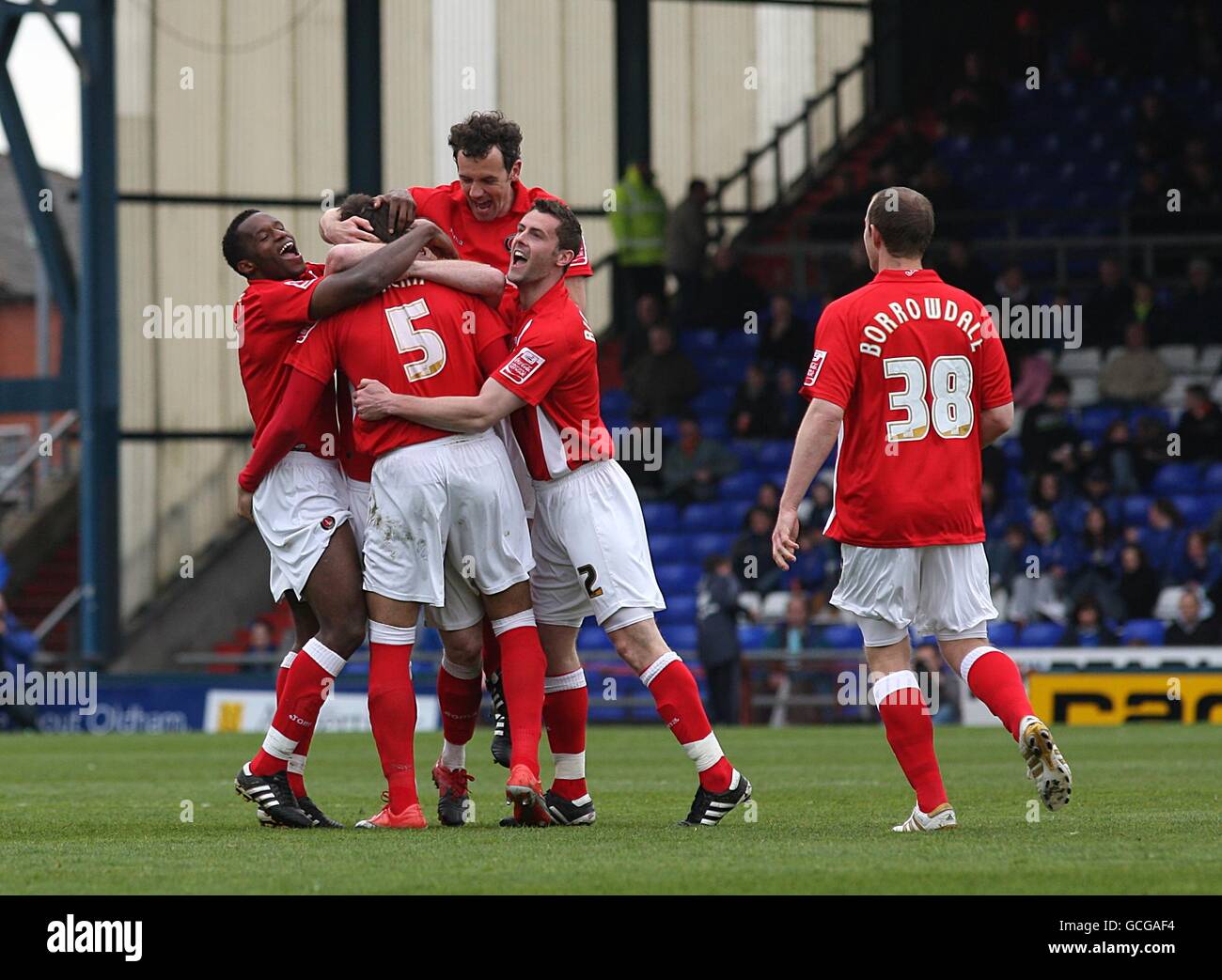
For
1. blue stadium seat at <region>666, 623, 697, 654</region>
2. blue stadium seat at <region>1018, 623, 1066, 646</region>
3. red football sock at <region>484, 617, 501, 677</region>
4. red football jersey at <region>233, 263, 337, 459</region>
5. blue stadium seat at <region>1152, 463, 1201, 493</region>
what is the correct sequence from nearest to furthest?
red football jersey at <region>233, 263, 337, 459</region>, red football sock at <region>484, 617, 501, 677</region>, blue stadium seat at <region>1018, 623, 1066, 646</region>, blue stadium seat at <region>1152, 463, 1201, 493</region>, blue stadium seat at <region>666, 623, 697, 654</region>

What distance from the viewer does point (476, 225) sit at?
8.22 meters

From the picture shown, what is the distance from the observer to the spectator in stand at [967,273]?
A: 22516 mm

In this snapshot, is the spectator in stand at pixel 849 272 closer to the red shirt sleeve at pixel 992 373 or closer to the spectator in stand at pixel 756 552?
the spectator in stand at pixel 756 552

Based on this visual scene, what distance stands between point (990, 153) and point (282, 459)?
2091 centimetres

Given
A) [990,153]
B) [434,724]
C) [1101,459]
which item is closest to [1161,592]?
[1101,459]

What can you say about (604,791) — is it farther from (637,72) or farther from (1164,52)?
(1164,52)

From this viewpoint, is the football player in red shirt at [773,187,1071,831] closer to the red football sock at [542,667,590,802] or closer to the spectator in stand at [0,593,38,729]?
the red football sock at [542,667,590,802]

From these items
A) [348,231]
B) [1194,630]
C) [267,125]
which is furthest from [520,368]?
[267,125]

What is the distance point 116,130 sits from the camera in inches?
947

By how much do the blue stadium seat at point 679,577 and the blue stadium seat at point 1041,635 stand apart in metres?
4.54

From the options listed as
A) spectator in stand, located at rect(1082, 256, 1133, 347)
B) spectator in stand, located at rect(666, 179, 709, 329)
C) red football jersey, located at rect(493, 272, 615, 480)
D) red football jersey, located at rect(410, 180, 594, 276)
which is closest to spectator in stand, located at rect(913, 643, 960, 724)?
spectator in stand, located at rect(1082, 256, 1133, 347)

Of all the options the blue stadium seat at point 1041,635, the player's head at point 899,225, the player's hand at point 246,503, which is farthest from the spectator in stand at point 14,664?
the player's head at point 899,225

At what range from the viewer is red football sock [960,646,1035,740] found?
6.92 meters

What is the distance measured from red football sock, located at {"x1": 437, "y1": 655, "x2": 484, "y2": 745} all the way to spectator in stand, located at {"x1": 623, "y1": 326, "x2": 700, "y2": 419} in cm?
1539
